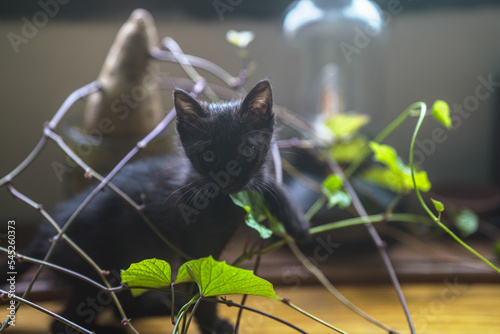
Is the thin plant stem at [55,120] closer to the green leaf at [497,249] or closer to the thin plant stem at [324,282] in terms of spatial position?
the thin plant stem at [324,282]

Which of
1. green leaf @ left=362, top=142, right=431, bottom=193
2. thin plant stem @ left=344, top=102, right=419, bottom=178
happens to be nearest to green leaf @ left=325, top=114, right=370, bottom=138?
thin plant stem @ left=344, top=102, right=419, bottom=178

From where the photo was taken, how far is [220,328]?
2.05 feet

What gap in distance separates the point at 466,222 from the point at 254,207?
62cm

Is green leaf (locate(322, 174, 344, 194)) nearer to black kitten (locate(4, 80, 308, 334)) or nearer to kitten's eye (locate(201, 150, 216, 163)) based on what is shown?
black kitten (locate(4, 80, 308, 334))

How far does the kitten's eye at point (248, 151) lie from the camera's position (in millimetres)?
537

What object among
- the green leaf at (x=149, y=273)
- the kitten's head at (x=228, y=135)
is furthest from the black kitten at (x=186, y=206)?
the green leaf at (x=149, y=273)

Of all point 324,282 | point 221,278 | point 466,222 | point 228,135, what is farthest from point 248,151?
point 466,222

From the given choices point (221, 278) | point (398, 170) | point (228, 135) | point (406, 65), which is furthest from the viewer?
point (406, 65)

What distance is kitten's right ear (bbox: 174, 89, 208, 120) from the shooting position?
54cm

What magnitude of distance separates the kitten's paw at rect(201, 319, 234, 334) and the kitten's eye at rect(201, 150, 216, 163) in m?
0.25

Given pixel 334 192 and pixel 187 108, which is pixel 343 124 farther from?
pixel 187 108

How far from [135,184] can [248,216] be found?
0.25 metres

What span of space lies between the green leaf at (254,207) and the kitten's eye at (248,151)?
5cm

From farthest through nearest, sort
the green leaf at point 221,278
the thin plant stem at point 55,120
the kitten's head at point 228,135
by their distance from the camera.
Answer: the thin plant stem at point 55,120
the kitten's head at point 228,135
the green leaf at point 221,278
